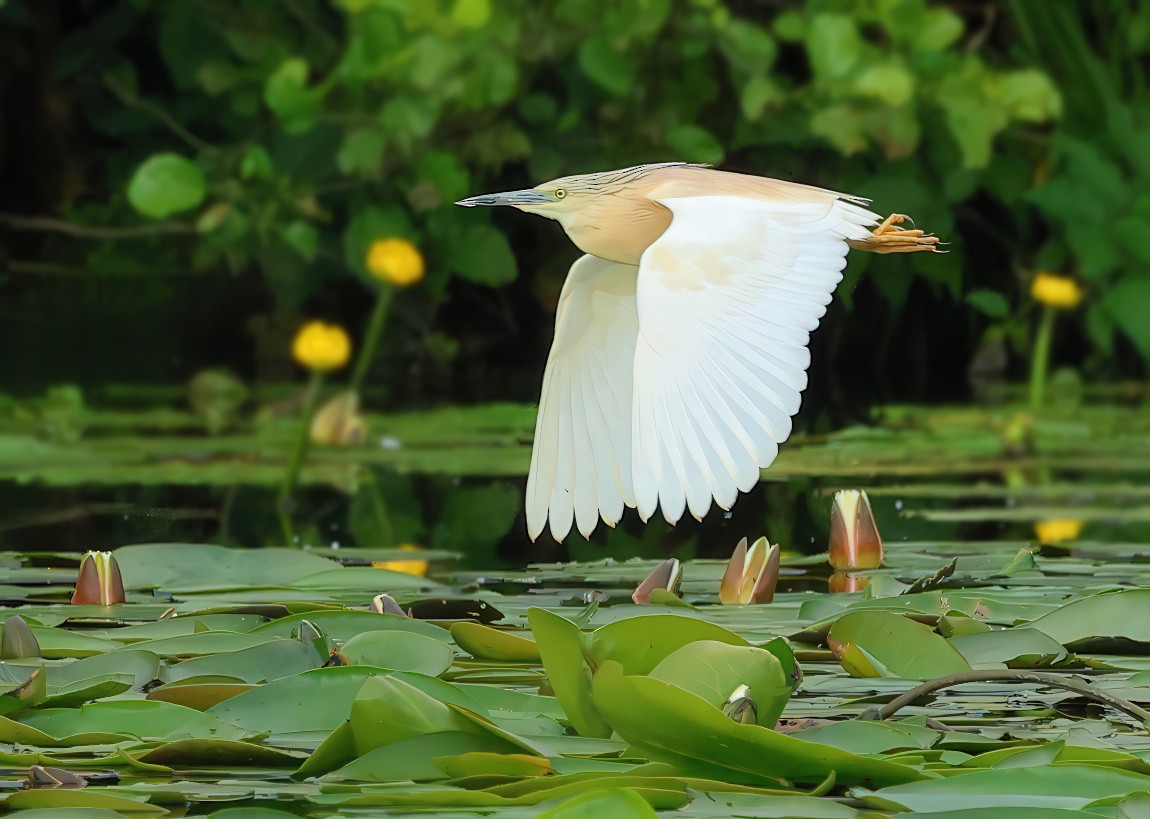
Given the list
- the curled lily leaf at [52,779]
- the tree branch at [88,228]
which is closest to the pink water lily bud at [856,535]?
the curled lily leaf at [52,779]

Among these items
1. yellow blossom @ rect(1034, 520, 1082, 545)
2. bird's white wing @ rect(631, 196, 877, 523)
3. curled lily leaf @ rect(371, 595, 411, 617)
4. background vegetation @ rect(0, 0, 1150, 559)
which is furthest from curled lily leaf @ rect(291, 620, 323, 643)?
background vegetation @ rect(0, 0, 1150, 559)

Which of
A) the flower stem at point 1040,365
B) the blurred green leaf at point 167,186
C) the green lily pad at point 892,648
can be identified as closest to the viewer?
the green lily pad at point 892,648

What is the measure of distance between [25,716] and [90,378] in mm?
3265

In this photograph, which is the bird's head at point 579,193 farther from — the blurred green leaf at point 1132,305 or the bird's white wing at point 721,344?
the blurred green leaf at point 1132,305

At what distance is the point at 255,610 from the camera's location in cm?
158

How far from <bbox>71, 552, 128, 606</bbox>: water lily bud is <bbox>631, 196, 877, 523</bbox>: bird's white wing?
21.0 inches

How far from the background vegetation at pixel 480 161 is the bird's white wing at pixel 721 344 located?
6.52 ft

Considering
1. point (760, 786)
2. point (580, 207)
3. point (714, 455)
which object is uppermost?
point (580, 207)

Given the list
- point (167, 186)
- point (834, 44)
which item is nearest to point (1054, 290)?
point (834, 44)

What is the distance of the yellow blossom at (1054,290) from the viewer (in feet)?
12.9

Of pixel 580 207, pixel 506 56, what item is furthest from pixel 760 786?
pixel 506 56

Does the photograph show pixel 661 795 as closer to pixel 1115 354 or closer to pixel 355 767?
pixel 355 767

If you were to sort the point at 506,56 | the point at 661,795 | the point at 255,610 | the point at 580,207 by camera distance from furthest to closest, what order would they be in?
the point at 506,56, the point at 580,207, the point at 255,610, the point at 661,795

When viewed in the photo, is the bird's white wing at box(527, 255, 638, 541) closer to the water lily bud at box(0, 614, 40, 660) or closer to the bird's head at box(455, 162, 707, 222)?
the bird's head at box(455, 162, 707, 222)
